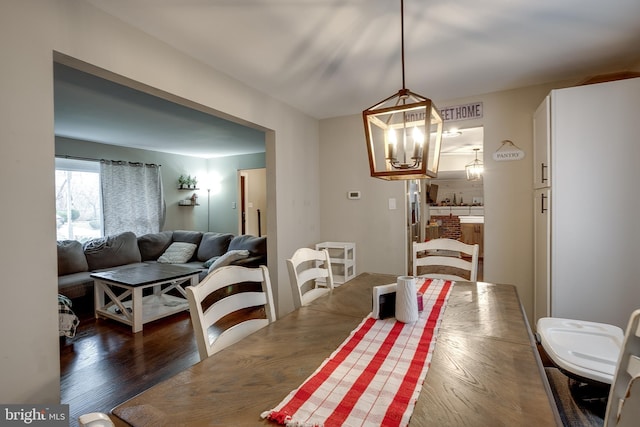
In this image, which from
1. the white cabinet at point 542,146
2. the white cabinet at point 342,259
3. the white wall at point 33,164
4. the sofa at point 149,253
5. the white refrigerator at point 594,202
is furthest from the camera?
the sofa at point 149,253

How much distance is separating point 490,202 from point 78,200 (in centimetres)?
566

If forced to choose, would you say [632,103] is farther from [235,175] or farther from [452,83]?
[235,175]

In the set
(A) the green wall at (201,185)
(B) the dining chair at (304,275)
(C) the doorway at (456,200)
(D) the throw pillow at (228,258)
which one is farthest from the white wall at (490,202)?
(C) the doorway at (456,200)

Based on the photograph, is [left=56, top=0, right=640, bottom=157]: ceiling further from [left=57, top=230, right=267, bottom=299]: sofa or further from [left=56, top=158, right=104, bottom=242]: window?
[left=56, top=158, right=104, bottom=242]: window

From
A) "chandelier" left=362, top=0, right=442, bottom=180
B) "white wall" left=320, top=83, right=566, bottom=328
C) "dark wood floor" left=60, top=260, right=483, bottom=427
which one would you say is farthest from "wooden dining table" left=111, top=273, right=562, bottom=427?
"white wall" left=320, top=83, right=566, bottom=328

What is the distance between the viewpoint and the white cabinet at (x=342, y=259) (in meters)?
3.55

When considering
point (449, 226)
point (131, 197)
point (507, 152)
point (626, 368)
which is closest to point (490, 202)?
point (507, 152)

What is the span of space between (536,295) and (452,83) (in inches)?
79.9

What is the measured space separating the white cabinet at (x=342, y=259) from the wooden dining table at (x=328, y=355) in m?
2.15

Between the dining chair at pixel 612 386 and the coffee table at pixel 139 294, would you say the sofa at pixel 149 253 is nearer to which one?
the coffee table at pixel 139 294

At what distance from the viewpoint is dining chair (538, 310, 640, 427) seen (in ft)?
2.08

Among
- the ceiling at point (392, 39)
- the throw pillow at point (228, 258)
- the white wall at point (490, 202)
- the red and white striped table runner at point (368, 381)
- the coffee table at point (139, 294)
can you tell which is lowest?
the coffee table at point (139, 294)

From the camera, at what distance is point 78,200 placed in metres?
4.77

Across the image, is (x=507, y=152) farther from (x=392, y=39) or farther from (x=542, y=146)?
(x=392, y=39)
